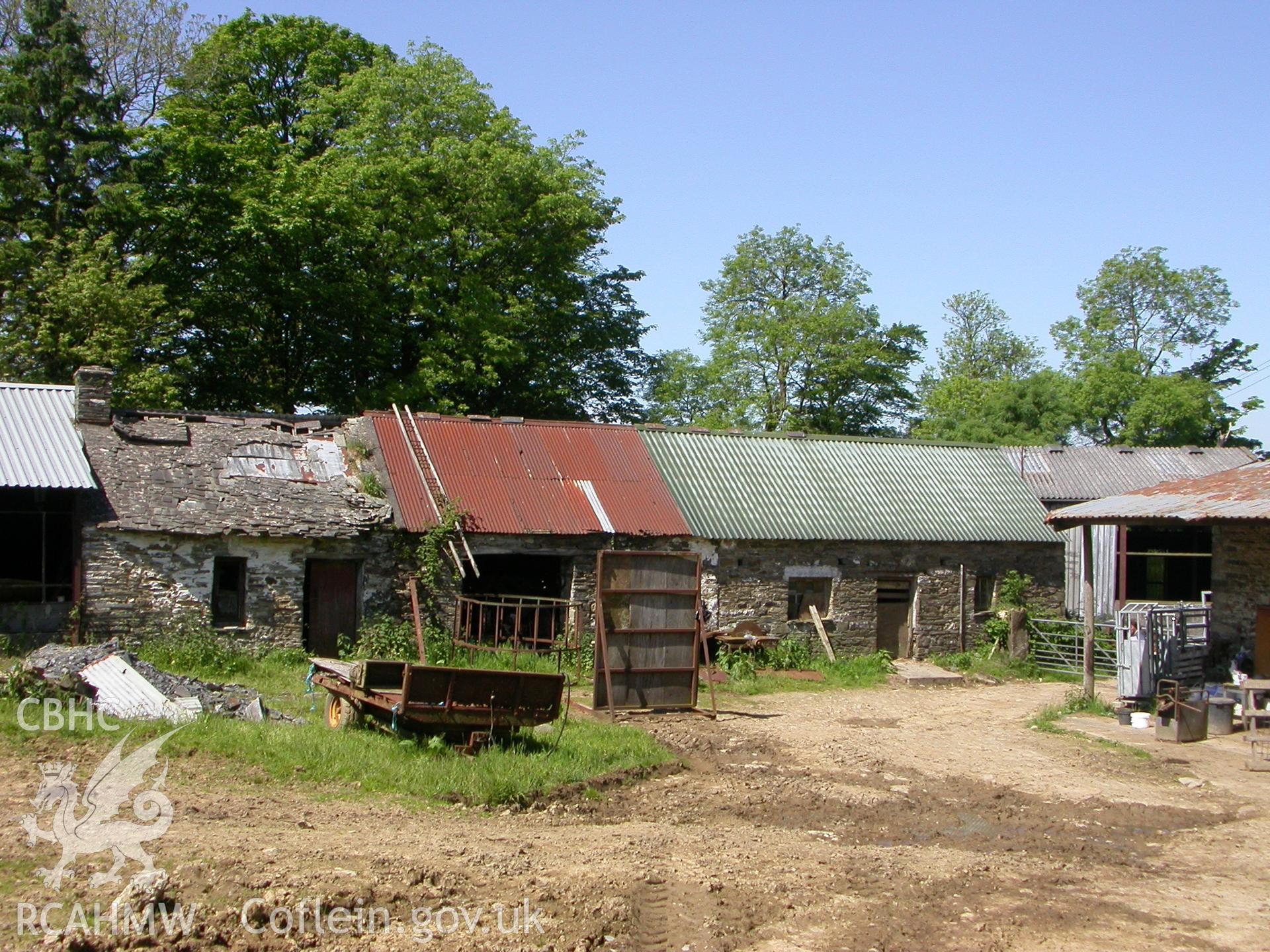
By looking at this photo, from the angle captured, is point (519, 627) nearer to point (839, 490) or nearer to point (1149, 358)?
point (839, 490)

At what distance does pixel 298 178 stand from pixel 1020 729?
23733 millimetres

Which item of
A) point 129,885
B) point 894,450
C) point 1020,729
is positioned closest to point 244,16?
point 894,450

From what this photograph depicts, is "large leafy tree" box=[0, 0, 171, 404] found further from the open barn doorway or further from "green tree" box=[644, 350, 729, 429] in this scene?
"green tree" box=[644, 350, 729, 429]

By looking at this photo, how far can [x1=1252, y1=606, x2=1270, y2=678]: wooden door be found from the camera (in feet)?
59.7

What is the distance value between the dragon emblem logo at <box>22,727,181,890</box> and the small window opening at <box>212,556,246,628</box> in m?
7.41

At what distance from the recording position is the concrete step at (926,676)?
21.5m

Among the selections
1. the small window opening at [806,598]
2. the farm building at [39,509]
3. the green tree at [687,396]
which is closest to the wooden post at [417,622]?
the farm building at [39,509]

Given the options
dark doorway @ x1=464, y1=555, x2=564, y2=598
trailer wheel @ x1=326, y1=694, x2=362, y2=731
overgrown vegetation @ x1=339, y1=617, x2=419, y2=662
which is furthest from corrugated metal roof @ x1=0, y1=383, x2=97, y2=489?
dark doorway @ x1=464, y1=555, x2=564, y2=598

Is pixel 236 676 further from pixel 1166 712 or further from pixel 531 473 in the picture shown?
pixel 1166 712

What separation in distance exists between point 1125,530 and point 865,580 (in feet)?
17.5

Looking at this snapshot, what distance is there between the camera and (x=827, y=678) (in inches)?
832

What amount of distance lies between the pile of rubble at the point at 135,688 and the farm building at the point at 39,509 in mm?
3312

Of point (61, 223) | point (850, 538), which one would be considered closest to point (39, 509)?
point (61, 223)

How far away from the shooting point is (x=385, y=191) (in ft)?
103
